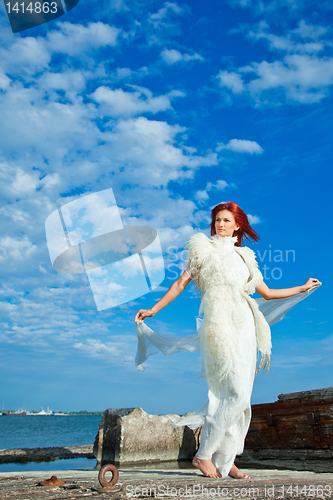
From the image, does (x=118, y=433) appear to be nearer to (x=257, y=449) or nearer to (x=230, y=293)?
(x=257, y=449)

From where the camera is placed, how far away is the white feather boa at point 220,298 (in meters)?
3.18

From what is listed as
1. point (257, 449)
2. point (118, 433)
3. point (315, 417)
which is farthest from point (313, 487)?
point (118, 433)

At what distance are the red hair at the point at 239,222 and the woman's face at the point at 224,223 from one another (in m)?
0.05

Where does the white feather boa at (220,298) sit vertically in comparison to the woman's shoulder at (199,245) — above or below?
below

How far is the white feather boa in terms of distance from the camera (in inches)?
125

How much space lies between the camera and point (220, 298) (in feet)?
11.1

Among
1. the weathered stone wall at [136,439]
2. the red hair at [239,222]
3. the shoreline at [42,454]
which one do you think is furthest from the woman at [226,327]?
the shoreline at [42,454]

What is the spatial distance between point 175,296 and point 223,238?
2.56 ft

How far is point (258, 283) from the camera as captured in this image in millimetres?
3762

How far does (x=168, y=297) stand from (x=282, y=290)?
4.32ft

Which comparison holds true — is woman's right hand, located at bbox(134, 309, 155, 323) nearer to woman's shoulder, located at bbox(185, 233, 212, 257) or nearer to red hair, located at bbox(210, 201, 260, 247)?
woman's shoulder, located at bbox(185, 233, 212, 257)

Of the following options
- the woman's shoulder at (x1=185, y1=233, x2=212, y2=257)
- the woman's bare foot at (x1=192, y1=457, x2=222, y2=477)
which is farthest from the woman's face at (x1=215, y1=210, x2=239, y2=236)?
the woman's bare foot at (x1=192, y1=457, x2=222, y2=477)

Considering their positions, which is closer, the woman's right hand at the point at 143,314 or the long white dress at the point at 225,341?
the long white dress at the point at 225,341

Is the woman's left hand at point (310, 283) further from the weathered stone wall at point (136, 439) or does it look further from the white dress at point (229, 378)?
the weathered stone wall at point (136, 439)
